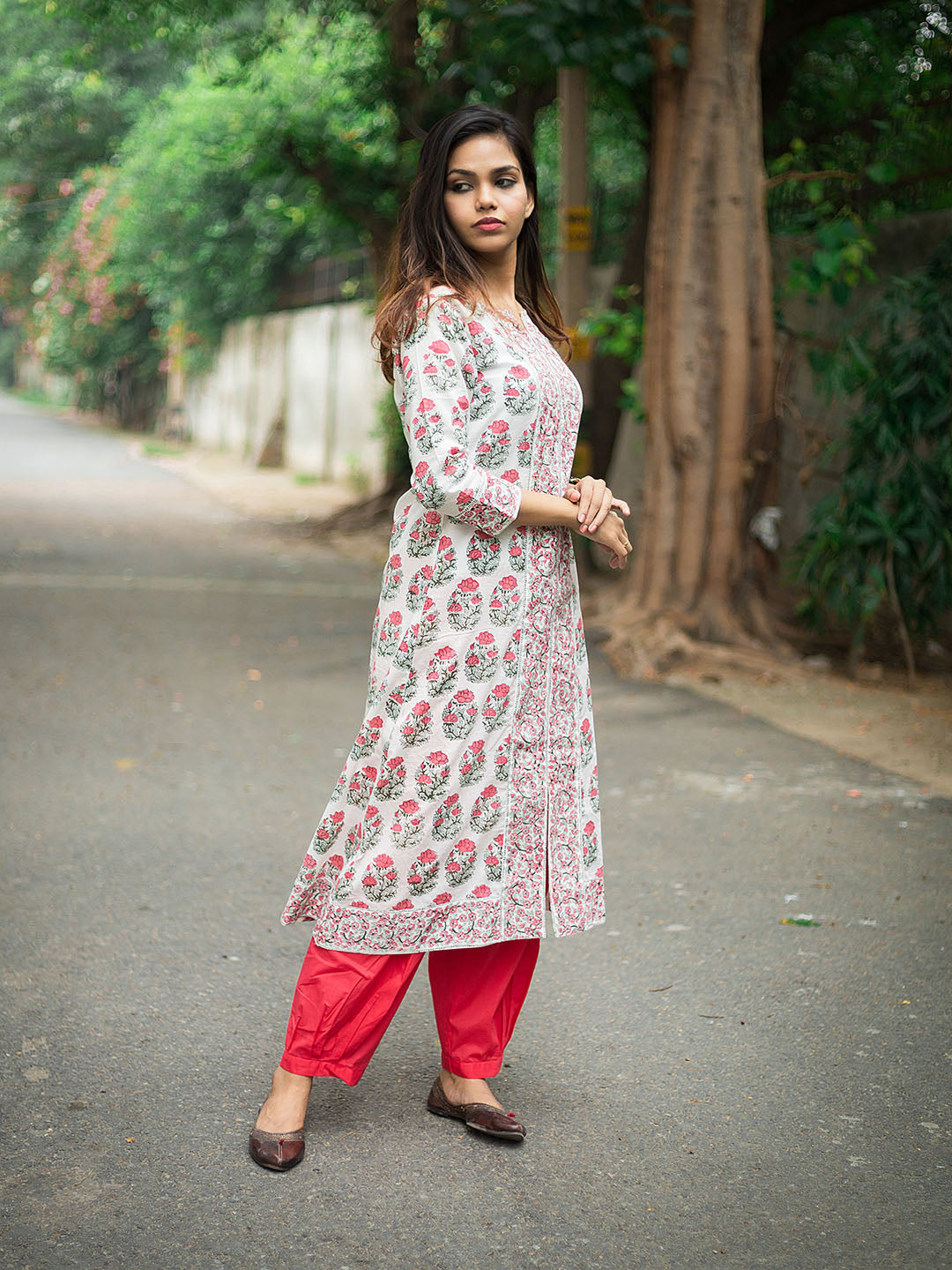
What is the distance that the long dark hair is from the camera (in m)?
2.45

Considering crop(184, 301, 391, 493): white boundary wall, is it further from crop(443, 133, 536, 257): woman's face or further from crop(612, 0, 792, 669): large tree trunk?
crop(443, 133, 536, 257): woman's face

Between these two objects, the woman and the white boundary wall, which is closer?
the woman

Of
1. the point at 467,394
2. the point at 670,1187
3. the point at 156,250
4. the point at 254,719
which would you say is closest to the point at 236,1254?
the point at 670,1187

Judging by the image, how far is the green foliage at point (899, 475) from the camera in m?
6.38

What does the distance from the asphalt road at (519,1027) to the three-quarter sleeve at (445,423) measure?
1228mm

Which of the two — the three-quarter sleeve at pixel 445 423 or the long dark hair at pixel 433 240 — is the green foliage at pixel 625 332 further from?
the three-quarter sleeve at pixel 445 423

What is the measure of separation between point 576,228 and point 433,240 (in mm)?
6827

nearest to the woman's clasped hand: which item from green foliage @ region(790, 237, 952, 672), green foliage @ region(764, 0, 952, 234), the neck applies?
the neck

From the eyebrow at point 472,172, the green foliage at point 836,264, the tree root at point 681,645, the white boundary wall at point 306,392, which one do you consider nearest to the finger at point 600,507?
the eyebrow at point 472,172

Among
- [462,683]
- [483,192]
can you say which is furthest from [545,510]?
[483,192]

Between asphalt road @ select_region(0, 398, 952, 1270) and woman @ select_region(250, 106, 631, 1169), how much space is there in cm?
20

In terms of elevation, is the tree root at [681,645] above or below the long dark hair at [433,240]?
below

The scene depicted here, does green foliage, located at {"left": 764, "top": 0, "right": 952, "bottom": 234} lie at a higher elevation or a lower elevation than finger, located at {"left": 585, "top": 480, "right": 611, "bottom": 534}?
higher

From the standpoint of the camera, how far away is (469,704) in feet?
8.13
